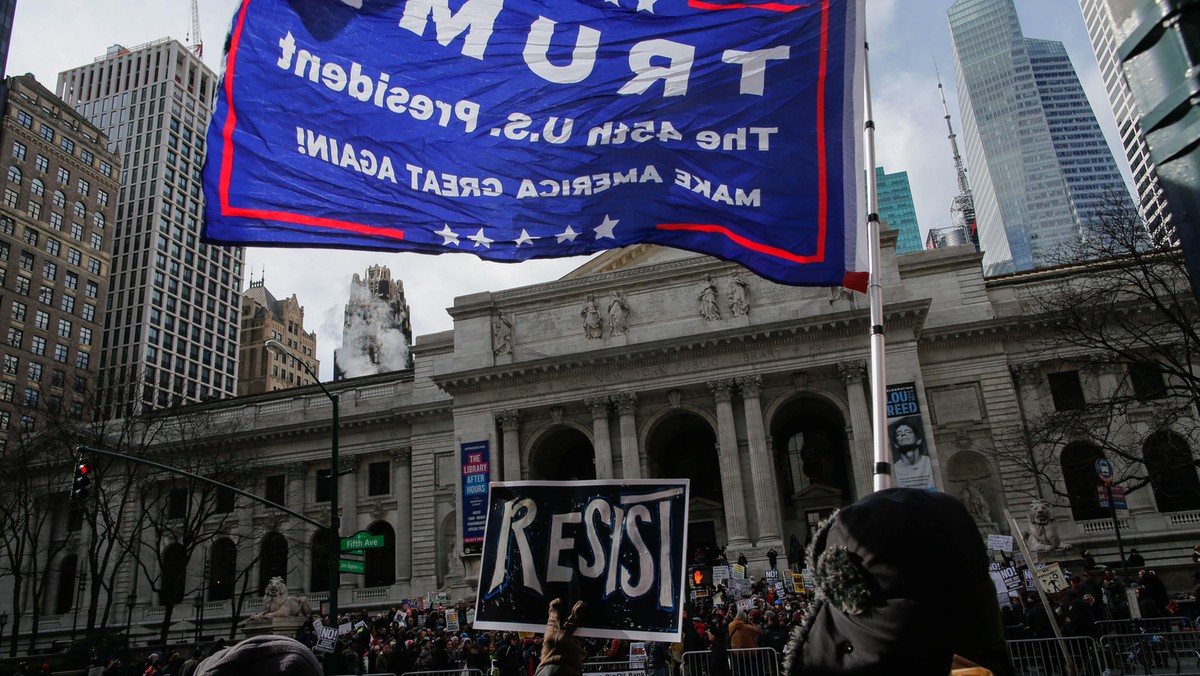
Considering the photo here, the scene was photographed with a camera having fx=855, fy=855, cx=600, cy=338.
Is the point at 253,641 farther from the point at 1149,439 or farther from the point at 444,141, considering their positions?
the point at 1149,439

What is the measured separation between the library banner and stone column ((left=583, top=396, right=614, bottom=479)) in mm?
36497

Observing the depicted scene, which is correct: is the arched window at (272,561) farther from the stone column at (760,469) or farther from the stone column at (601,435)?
the stone column at (760,469)

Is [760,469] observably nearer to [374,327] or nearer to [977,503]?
[977,503]

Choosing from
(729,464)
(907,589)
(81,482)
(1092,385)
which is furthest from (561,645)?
(1092,385)

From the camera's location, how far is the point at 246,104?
24.9ft

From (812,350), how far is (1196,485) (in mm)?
19205

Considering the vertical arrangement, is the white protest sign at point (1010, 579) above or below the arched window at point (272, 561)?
below

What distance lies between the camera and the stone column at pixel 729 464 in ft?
139

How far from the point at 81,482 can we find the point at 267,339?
11231 cm

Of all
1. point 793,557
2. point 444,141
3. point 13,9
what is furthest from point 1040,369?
point 13,9

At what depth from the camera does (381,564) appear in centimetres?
5206

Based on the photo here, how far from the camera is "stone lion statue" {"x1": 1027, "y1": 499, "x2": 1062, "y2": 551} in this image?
101 ft

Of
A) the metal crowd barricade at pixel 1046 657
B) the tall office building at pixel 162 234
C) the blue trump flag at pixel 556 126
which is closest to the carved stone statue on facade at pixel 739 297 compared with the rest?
the metal crowd barricade at pixel 1046 657

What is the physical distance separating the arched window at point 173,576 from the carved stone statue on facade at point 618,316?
24375mm
